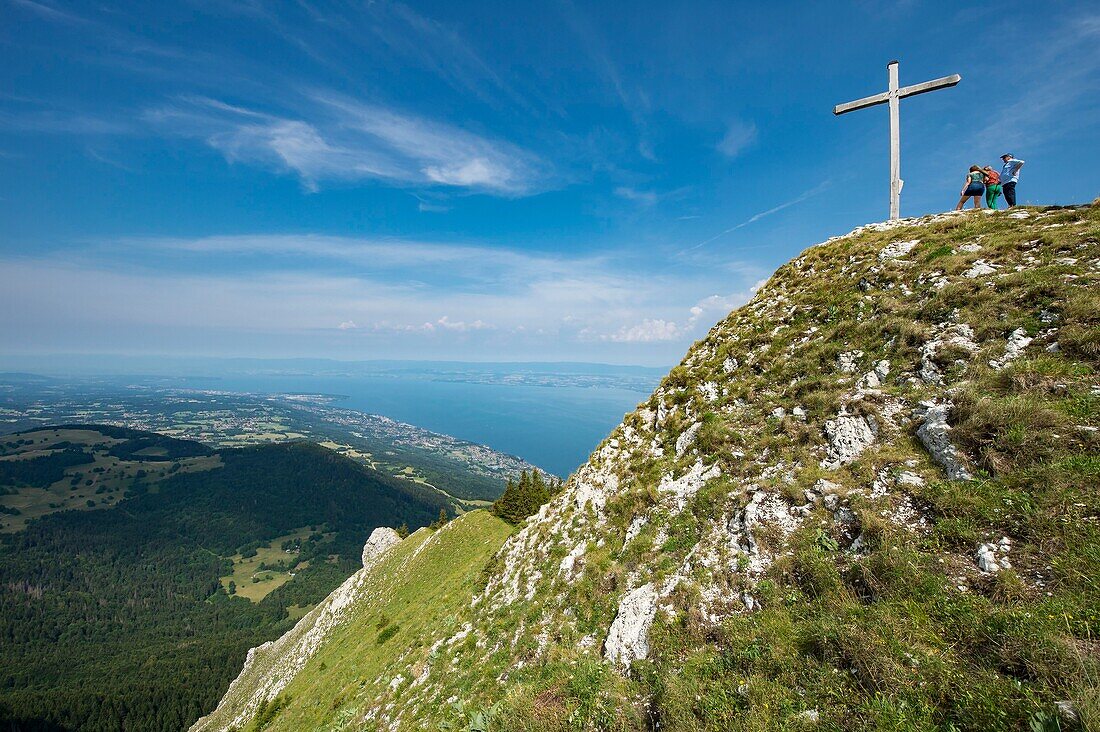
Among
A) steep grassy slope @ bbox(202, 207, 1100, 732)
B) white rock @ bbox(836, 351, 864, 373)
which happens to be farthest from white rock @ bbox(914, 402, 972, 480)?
white rock @ bbox(836, 351, 864, 373)

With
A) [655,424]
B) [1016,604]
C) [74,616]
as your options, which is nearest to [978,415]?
[1016,604]

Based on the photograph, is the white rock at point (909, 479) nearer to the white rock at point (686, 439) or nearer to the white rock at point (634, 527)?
the white rock at point (686, 439)

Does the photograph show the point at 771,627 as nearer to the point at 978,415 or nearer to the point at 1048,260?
the point at 978,415

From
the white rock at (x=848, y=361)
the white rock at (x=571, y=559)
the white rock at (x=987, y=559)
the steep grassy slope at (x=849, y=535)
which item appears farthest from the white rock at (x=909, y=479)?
the white rock at (x=571, y=559)

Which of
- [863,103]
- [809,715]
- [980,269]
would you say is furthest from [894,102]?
[809,715]

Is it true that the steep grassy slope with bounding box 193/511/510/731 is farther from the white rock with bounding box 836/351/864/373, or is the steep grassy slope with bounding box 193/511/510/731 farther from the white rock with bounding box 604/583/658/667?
the white rock with bounding box 836/351/864/373

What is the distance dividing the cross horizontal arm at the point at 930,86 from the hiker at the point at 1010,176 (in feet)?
12.2

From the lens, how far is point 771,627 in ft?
25.1

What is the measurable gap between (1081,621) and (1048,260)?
437 inches

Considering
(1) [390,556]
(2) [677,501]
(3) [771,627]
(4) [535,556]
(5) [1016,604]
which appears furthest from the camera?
(1) [390,556]

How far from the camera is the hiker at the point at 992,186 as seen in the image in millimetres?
16219

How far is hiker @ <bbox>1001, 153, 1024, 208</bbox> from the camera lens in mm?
15516

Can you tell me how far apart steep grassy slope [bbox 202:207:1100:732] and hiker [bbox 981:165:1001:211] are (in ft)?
5.27

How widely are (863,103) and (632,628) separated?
23088 mm
